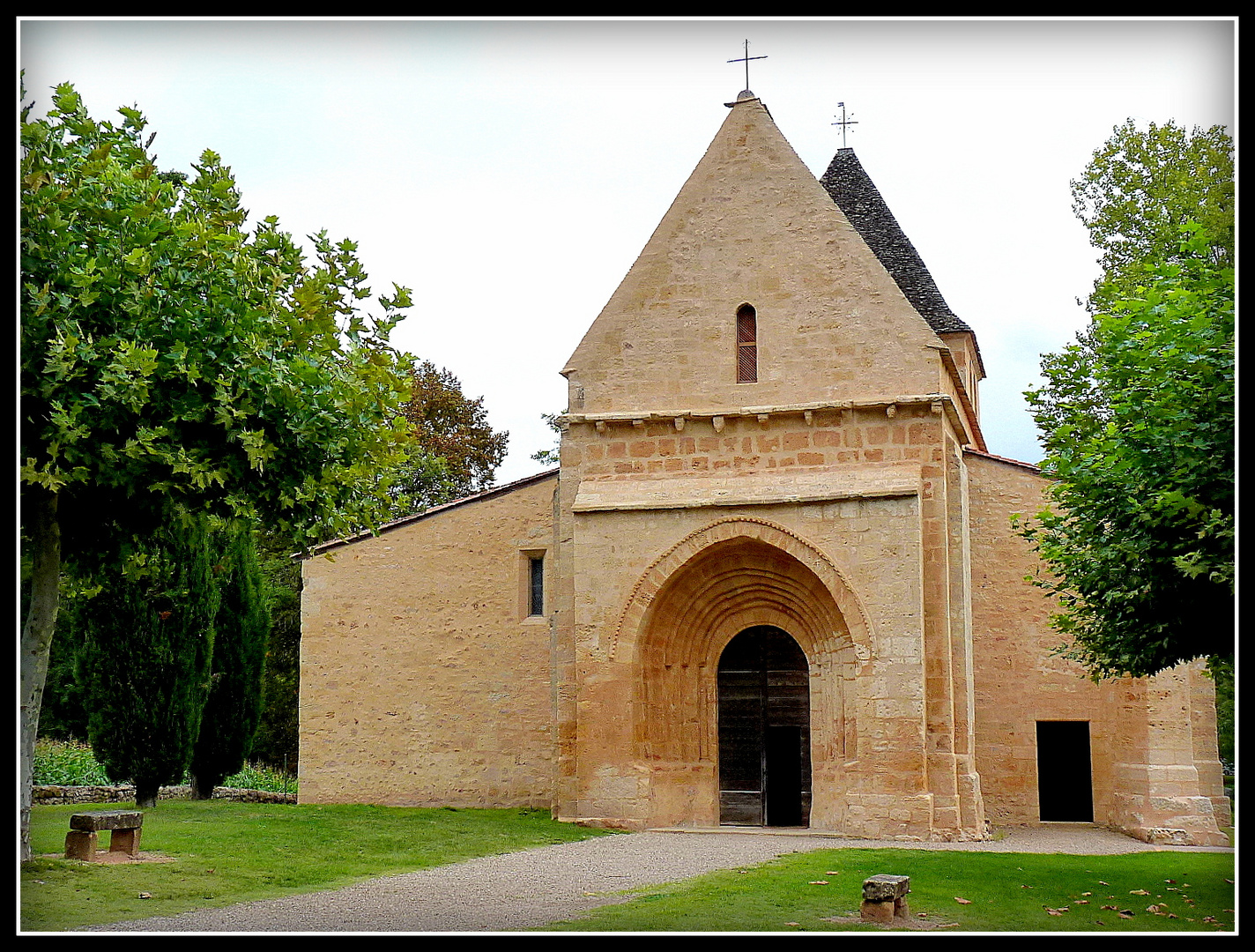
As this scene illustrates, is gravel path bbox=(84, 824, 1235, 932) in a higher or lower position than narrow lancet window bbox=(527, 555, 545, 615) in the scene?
lower

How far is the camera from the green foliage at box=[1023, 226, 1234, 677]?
10.6 meters

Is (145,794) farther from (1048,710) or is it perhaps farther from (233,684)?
(1048,710)

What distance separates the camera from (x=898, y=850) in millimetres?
16203

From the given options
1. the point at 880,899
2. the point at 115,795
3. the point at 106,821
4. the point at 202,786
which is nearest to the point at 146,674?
the point at 202,786

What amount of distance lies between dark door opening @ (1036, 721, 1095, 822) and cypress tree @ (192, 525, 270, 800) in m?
13.4

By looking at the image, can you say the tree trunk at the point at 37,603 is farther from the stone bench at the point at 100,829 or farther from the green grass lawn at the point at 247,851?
the stone bench at the point at 100,829

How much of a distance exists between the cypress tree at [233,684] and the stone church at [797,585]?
152 inches

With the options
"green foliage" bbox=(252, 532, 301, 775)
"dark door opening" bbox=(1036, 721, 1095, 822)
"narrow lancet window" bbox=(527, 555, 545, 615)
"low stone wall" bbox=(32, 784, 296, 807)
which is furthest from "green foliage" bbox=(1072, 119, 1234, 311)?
"green foliage" bbox=(252, 532, 301, 775)

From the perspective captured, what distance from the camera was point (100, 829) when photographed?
13.1 m

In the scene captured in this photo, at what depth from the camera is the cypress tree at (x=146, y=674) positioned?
65.0ft

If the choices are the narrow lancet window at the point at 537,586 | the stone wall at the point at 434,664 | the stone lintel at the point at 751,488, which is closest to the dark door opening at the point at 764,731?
the stone lintel at the point at 751,488

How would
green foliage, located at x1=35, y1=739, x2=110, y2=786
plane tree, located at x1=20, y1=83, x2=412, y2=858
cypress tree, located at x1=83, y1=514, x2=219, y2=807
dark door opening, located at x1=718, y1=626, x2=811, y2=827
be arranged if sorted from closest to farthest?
plane tree, located at x1=20, y1=83, x2=412, y2=858, cypress tree, located at x1=83, y1=514, x2=219, y2=807, dark door opening, located at x1=718, y1=626, x2=811, y2=827, green foliage, located at x1=35, y1=739, x2=110, y2=786

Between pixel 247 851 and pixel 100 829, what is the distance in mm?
1973

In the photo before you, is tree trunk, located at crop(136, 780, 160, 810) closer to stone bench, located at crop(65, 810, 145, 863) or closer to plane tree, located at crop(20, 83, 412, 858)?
stone bench, located at crop(65, 810, 145, 863)
